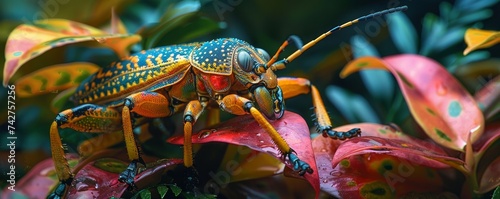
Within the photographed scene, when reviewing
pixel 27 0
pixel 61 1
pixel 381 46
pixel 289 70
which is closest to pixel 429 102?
pixel 289 70

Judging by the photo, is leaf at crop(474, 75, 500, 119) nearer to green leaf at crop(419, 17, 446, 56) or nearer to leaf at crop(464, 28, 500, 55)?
leaf at crop(464, 28, 500, 55)

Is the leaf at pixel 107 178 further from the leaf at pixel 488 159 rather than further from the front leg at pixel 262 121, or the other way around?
the leaf at pixel 488 159

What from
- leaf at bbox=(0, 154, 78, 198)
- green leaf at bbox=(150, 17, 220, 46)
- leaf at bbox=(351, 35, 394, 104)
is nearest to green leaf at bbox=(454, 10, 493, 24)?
leaf at bbox=(351, 35, 394, 104)

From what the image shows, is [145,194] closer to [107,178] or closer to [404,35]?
[107,178]

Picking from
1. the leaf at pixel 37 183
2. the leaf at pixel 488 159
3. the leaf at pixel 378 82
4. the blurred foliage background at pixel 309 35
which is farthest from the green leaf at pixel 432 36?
the leaf at pixel 37 183

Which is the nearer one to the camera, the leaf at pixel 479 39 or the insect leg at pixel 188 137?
the insect leg at pixel 188 137

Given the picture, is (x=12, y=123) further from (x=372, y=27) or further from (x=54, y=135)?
(x=372, y=27)
